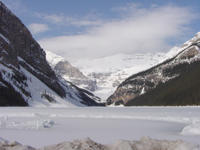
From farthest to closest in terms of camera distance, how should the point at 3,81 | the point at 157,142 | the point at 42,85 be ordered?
the point at 42,85 → the point at 3,81 → the point at 157,142

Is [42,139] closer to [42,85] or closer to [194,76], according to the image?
[194,76]

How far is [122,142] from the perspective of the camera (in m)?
12.9

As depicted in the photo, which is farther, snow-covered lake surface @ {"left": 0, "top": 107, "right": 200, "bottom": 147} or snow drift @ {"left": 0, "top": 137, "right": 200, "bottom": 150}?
snow-covered lake surface @ {"left": 0, "top": 107, "right": 200, "bottom": 147}

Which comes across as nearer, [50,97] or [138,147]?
[138,147]

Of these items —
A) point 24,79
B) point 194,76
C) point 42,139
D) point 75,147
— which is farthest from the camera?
point 24,79

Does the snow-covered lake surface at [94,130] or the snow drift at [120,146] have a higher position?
the snow drift at [120,146]

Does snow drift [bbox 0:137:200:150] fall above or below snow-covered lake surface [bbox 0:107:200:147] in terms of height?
above

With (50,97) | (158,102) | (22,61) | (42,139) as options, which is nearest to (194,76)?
(158,102)

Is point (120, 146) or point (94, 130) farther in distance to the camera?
point (94, 130)

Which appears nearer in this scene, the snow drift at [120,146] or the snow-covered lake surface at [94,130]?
the snow drift at [120,146]

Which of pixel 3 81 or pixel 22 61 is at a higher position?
pixel 22 61

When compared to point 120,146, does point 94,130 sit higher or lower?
lower

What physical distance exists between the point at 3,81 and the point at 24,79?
110 feet

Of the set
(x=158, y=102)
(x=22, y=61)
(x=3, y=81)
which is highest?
(x=22, y=61)
